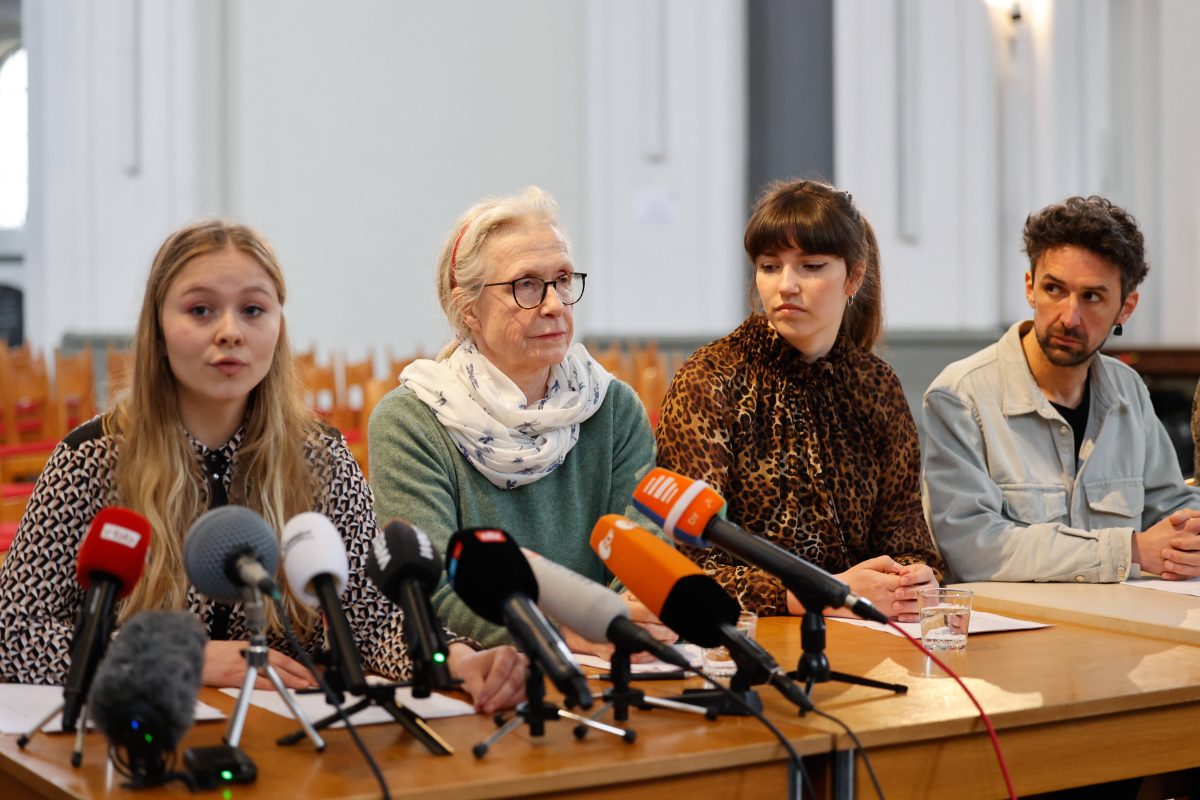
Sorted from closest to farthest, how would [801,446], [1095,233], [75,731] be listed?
1. [75,731]
2. [801,446]
3. [1095,233]

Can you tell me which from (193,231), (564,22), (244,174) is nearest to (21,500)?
(193,231)

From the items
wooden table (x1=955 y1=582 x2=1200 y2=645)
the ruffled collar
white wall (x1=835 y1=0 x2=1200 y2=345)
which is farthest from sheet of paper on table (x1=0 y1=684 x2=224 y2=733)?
white wall (x1=835 y1=0 x2=1200 y2=345)

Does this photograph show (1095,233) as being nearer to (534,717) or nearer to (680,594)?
(680,594)

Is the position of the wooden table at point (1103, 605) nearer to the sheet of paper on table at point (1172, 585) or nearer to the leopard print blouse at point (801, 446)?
the sheet of paper on table at point (1172, 585)

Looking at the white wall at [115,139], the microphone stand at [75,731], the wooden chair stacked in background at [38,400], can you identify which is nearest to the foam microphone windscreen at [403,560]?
the microphone stand at [75,731]

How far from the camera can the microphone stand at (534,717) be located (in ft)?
5.38

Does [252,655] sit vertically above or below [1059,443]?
below

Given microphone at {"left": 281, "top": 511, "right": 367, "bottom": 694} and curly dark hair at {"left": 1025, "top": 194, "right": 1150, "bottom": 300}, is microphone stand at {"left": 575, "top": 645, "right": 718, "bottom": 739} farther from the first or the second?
curly dark hair at {"left": 1025, "top": 194, "right": 1150, "bottom": 300}

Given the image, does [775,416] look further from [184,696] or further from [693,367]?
[184,696]

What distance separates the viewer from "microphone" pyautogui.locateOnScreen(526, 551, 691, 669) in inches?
63.3

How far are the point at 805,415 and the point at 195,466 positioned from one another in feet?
4.09

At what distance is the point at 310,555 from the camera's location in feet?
5.27

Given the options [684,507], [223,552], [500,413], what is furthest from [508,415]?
[223,552]

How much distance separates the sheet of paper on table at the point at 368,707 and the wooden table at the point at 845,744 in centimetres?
3
